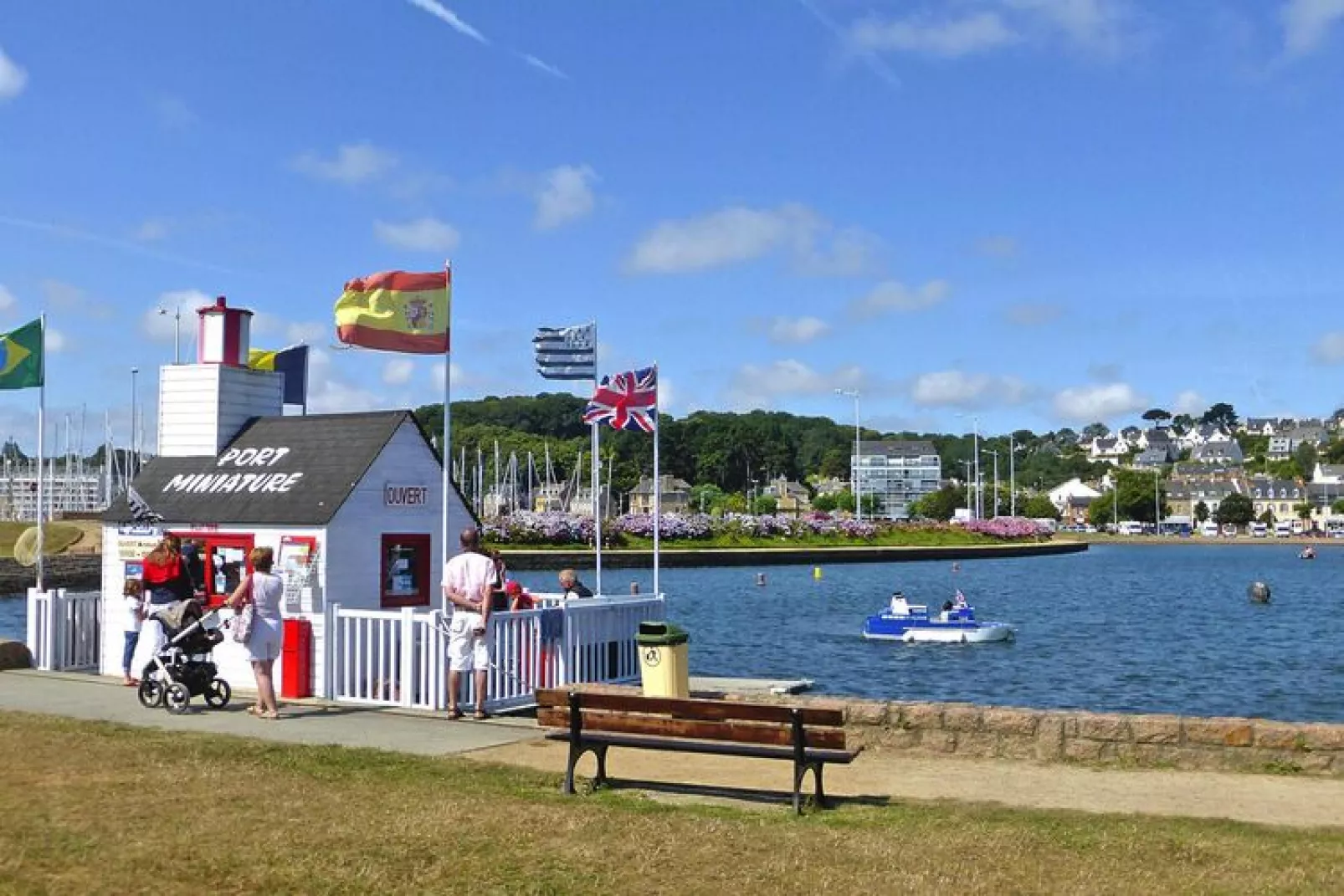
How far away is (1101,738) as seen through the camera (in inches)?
478

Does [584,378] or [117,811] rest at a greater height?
[584,378]

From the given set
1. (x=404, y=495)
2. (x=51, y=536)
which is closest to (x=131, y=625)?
(x=404, y=495)

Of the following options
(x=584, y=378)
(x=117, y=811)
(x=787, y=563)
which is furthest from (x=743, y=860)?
(x=787, y=563)

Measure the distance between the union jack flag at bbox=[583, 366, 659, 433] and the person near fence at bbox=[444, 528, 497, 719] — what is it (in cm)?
677

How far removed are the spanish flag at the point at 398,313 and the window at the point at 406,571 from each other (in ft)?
8.17

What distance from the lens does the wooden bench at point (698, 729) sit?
9633 mm

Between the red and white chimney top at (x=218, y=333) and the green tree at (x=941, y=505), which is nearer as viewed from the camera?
the red and white chimney top at (x=218, y=333)

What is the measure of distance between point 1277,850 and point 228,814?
268 inches

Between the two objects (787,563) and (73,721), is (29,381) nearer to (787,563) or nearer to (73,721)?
(73,721)

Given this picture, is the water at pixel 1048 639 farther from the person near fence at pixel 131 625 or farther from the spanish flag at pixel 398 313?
the person near fence at pixel 131 625

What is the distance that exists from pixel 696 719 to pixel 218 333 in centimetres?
1154

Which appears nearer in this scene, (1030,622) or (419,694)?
(419,694)

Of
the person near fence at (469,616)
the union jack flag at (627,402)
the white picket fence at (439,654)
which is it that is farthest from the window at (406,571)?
the union jack flag at (627,402)

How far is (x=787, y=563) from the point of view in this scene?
91.6 metres
